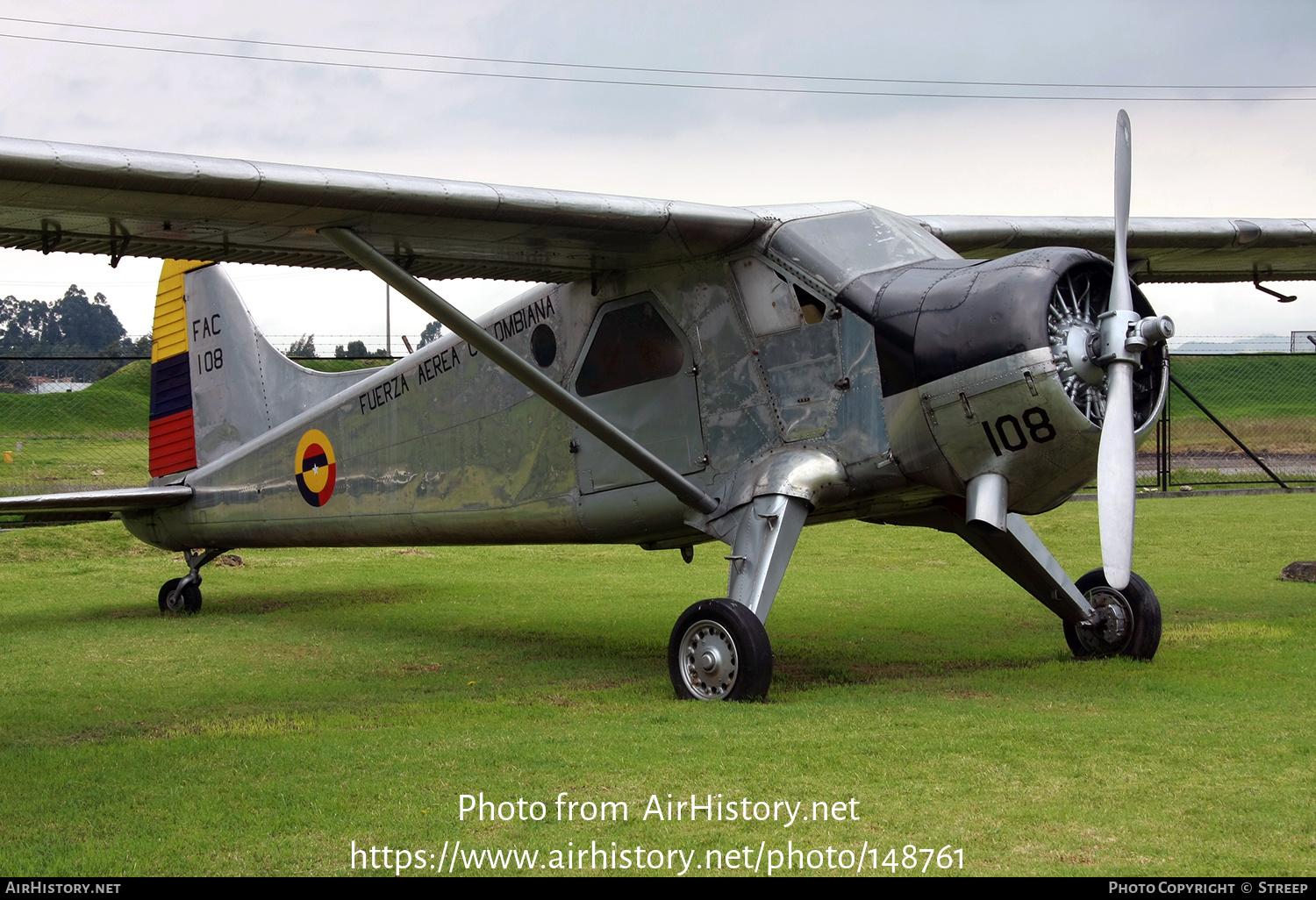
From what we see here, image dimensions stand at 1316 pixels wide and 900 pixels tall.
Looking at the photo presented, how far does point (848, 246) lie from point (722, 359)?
1159 mm

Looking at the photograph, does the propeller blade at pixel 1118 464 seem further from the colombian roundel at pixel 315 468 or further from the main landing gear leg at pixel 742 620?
the colombian roundel at pixel 315 468

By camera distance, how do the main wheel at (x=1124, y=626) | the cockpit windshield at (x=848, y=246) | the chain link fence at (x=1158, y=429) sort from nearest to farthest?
the cockpit windshield at (x=848, y=246)
the main wheel at (x=1124, y=626)
the chain link fence at (x=1158, y=429)

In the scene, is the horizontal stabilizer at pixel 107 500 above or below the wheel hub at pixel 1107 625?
above

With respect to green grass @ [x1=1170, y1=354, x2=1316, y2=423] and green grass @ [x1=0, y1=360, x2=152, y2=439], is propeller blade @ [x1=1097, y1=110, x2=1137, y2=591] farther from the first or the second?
green grass @ [x1=1170, y1=354, x2=1316, y2=423]

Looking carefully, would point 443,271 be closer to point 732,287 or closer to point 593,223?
point 593,223

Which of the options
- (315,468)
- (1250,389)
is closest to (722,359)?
(315,468)

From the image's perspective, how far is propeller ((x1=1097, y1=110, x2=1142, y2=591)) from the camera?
6539mm

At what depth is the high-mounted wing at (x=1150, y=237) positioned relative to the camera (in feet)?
33.6

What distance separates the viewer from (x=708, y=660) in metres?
7.25

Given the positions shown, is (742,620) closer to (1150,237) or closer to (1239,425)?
(1150,237)

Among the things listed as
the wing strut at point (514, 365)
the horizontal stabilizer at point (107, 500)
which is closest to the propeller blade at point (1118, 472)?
the wing strut at point (514, 365)

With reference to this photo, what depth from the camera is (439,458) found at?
10.5 metres

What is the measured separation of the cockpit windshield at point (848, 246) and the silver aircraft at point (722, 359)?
0.02 metres

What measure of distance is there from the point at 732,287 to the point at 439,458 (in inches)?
138
